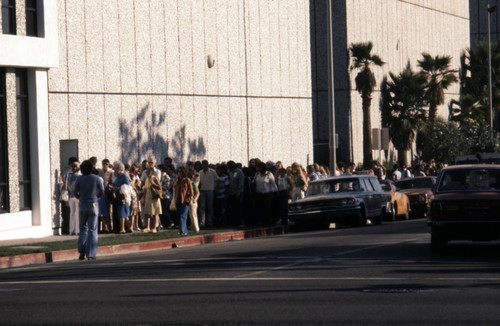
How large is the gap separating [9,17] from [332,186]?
9992 mm

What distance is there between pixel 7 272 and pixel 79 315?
7194 millimetres

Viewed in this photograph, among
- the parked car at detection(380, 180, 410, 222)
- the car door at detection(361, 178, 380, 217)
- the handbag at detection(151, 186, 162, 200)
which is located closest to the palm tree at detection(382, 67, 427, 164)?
the parked car at detection(380, 180, 410, 222)

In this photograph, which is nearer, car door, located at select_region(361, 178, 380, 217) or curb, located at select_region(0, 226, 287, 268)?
curb, located at select_region(0, 226, 287, 268)

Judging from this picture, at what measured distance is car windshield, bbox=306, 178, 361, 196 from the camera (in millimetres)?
30266

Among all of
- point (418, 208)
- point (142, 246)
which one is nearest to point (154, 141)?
point (142, 246)

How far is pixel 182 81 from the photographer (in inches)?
1357

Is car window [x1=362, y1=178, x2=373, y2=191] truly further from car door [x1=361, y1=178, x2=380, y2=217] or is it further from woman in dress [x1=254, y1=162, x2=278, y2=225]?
woman in dress [x1=254, y1=162, x2=278, y2=225]

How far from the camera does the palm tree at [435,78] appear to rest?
5841 centimetres

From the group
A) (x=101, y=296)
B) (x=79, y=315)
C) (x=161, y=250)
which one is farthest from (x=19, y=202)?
(x=79, y=315)

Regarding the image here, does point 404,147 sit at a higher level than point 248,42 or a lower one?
lower

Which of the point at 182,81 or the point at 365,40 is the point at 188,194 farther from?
the point at 365,40

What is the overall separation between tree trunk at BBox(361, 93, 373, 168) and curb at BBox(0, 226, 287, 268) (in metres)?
24.2

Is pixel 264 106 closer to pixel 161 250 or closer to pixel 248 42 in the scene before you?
pixel 248 42

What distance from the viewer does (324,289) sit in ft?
44.2
